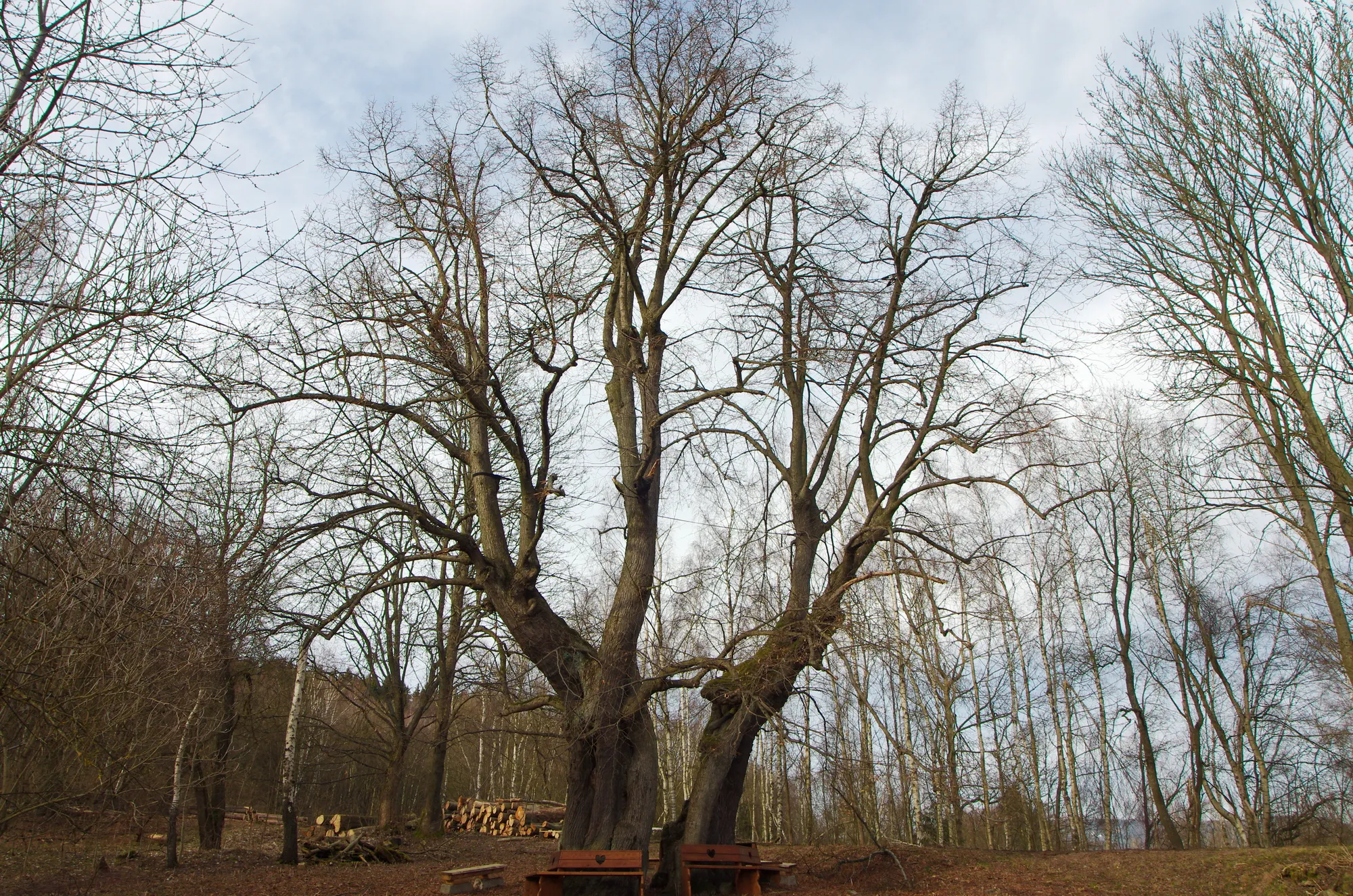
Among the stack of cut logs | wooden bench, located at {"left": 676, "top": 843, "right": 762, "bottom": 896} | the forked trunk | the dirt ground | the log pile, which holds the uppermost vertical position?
the forked trunk

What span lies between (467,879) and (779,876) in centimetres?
341

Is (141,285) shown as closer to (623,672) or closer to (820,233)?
(623,672)

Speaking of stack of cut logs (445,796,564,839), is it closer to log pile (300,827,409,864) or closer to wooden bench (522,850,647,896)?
log pile (300,827,409,864)

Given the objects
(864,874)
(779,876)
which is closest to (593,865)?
(779,876)

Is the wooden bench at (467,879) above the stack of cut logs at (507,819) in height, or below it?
above

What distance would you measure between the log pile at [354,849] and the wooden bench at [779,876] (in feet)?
24.1

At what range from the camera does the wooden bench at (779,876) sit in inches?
→ 344

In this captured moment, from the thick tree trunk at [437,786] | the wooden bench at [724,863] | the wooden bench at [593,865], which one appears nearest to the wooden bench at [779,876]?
the wooden bench at [724,863]

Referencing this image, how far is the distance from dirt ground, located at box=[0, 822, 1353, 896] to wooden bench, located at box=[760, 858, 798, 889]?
0.13 m

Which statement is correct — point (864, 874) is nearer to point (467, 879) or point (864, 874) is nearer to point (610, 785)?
point (610, 785)

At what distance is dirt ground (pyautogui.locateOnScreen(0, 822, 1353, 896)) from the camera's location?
873 cm

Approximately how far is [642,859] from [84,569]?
528 centimetres

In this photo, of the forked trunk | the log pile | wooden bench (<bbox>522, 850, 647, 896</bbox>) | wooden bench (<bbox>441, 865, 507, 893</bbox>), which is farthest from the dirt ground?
wooden bench (<bbox>522, 850, 647, 896</bbox>)

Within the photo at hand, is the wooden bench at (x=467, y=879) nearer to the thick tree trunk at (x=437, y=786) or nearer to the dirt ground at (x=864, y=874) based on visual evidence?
the dirt ground at (x=864, y=874)
